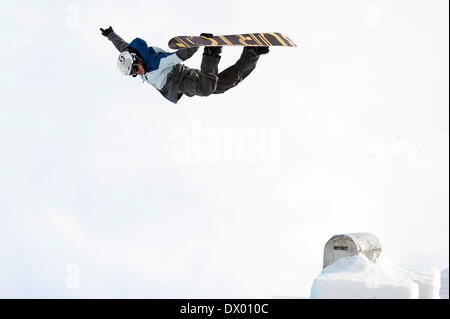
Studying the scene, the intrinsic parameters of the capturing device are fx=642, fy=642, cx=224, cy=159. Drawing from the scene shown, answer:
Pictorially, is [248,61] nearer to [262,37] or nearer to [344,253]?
[262,37]

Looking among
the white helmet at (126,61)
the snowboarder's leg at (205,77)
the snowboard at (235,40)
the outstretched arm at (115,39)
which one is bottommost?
the snowboarder's leg at (205,77)

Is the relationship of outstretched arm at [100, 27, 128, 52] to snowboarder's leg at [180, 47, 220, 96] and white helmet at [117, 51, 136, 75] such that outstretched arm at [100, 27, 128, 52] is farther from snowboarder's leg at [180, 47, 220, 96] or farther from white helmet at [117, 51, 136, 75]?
snowboarder's leg at [180, 47, 220, 96]

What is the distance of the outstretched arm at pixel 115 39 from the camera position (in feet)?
35.4

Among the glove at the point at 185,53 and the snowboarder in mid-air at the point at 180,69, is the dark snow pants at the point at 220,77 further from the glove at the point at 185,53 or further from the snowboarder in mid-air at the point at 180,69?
the glove at the point at 185,53

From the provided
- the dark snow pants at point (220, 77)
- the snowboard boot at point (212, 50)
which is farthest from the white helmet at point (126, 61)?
the snowboard boot at point (212, 50)

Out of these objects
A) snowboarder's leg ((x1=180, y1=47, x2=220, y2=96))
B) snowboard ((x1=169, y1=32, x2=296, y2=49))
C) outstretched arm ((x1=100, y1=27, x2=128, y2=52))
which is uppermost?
outstretched arm ((x1=100, y1=27, x2=128, y2=52))

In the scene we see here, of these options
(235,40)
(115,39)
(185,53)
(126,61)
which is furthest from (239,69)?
(115,39)

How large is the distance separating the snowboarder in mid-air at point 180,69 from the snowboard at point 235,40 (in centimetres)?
14

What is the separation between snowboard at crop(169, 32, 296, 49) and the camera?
9633 millimetres

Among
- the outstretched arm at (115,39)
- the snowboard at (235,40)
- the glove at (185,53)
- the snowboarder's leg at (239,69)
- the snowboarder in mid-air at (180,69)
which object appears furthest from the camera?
the outstretched arm at (115,39)

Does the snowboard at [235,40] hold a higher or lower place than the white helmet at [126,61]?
higher


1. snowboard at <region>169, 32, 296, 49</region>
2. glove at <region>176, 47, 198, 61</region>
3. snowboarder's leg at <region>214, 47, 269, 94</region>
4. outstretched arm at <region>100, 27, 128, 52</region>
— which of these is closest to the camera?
snowboard at <region>169, 32, 296, 49</region>

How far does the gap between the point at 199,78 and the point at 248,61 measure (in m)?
0.83

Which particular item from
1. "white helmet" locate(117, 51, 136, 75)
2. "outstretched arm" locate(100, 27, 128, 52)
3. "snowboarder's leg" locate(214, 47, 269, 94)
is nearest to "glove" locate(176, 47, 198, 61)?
"snowboarder's leg" locate(214, 47, 269, 94)
